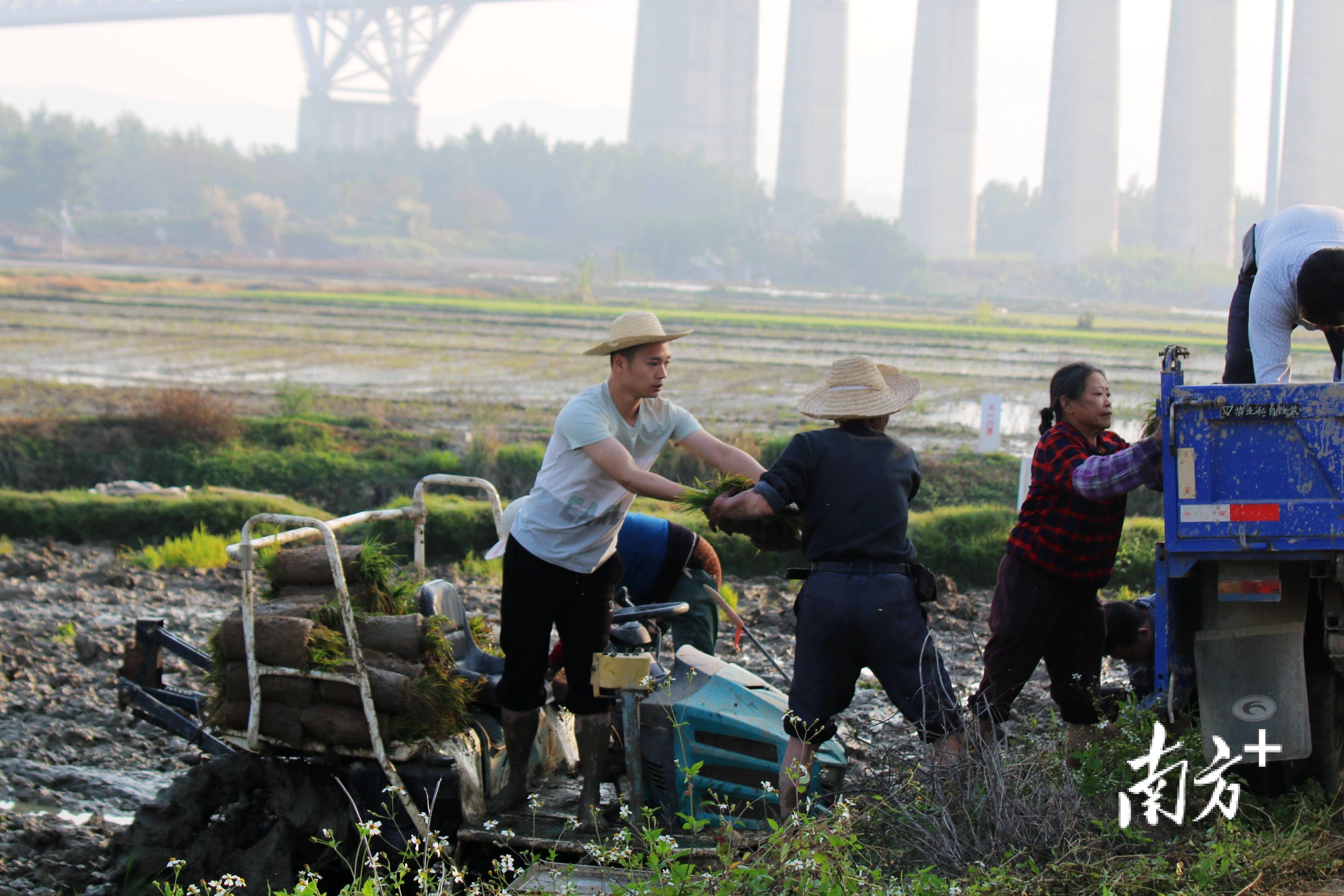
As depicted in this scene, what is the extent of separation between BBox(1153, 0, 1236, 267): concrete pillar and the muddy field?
76.7 meters

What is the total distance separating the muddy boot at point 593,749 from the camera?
465 cm

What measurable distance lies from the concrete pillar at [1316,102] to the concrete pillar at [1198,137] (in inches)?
501

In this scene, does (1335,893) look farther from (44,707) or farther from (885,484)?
(44,707)

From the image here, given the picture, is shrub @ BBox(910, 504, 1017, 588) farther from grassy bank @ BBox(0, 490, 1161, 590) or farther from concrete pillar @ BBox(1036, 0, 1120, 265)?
concrete pillar @ BBox(1036, 0, 1120, 265)

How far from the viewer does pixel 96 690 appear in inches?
305

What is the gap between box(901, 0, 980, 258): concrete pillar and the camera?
87.9m

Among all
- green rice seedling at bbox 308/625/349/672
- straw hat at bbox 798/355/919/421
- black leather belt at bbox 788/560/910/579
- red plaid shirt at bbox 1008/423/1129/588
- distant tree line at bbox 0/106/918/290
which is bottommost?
green rice seedling at bbox 308/625/349/672

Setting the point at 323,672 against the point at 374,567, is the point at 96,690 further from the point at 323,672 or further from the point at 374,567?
the point at 323,672

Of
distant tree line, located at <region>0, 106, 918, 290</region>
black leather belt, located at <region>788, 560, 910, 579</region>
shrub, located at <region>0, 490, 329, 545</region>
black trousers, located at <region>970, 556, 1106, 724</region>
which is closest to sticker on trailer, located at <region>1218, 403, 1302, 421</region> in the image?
black trousers, located at <region>970, 556, 1106, 724</region>

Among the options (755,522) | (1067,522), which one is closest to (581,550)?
(755,522)

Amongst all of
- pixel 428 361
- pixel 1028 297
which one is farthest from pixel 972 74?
pixel 428 361

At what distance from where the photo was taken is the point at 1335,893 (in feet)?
12.8

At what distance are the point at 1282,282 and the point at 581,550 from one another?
2727 mm

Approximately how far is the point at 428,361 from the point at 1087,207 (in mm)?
65370
